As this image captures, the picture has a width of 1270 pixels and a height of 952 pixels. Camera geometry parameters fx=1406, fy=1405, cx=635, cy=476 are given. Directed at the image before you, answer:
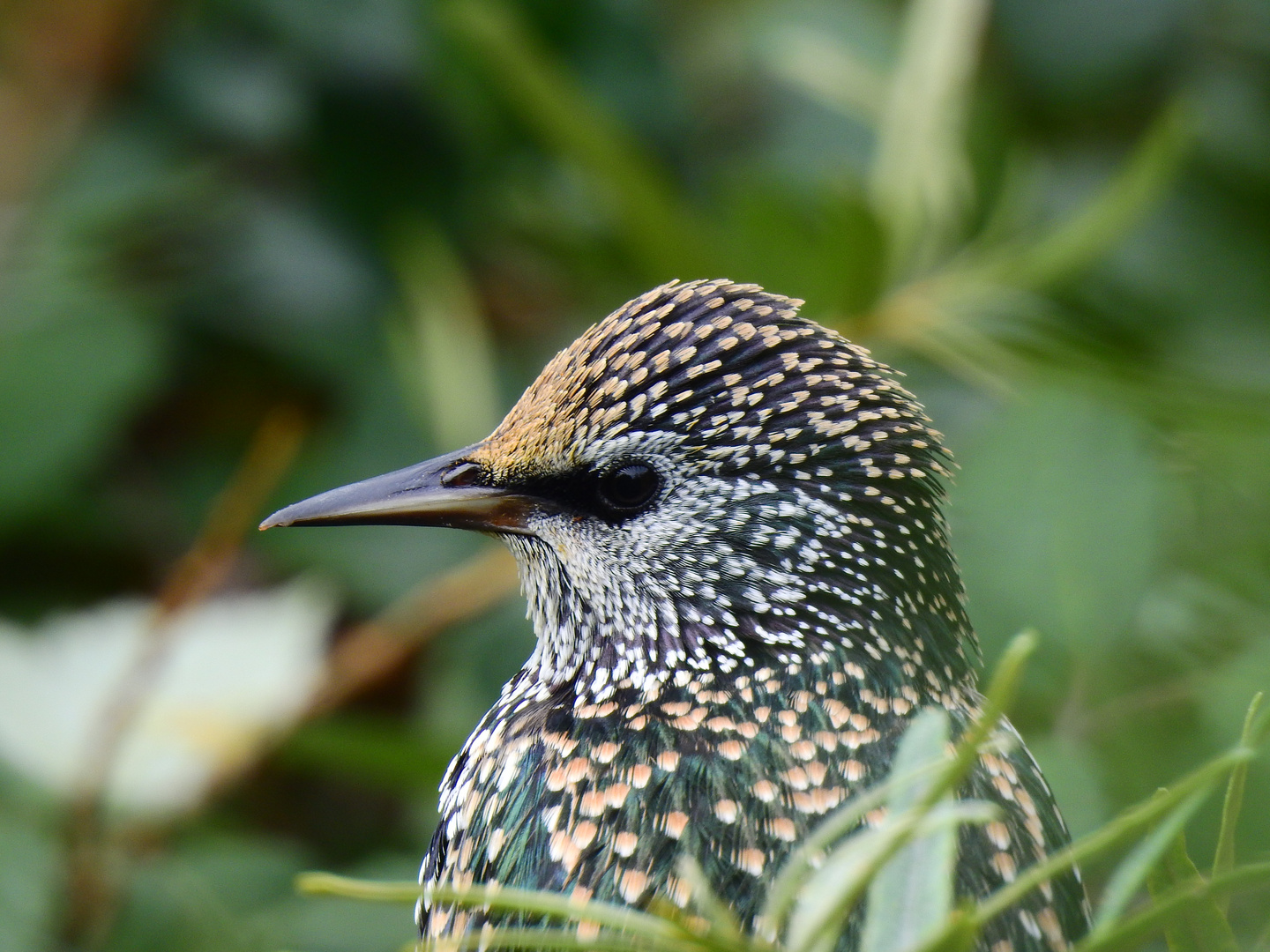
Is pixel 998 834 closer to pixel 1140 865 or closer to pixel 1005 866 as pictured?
pixel 1005 866

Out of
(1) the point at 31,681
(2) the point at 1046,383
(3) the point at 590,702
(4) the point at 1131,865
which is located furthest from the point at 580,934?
(1) the point at 31,681

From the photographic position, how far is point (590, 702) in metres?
0.99

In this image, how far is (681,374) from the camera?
3.07ft

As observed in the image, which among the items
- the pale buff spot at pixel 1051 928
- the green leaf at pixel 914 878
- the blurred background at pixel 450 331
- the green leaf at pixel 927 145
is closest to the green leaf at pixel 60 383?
the blurred background at pixel 450 331

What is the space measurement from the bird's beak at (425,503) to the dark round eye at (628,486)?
1.9 inches

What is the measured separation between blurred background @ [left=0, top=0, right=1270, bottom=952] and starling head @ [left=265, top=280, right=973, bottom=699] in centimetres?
15

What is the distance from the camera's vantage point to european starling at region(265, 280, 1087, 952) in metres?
0.84

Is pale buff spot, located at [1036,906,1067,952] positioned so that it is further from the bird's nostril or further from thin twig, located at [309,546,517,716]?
thin twig, located at [309,546,517,716]

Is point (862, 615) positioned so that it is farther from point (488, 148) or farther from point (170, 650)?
point (488, 148)

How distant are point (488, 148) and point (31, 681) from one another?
1054 millimetres

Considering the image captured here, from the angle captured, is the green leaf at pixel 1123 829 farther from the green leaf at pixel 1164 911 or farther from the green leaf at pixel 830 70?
the green leaf at pixel 830 70

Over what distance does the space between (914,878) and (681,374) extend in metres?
0.47

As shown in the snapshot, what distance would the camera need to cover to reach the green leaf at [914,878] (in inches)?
20.2

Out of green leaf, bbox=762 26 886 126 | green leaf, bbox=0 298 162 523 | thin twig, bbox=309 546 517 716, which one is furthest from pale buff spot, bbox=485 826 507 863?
green leaf, bbox=762 26 886 126
